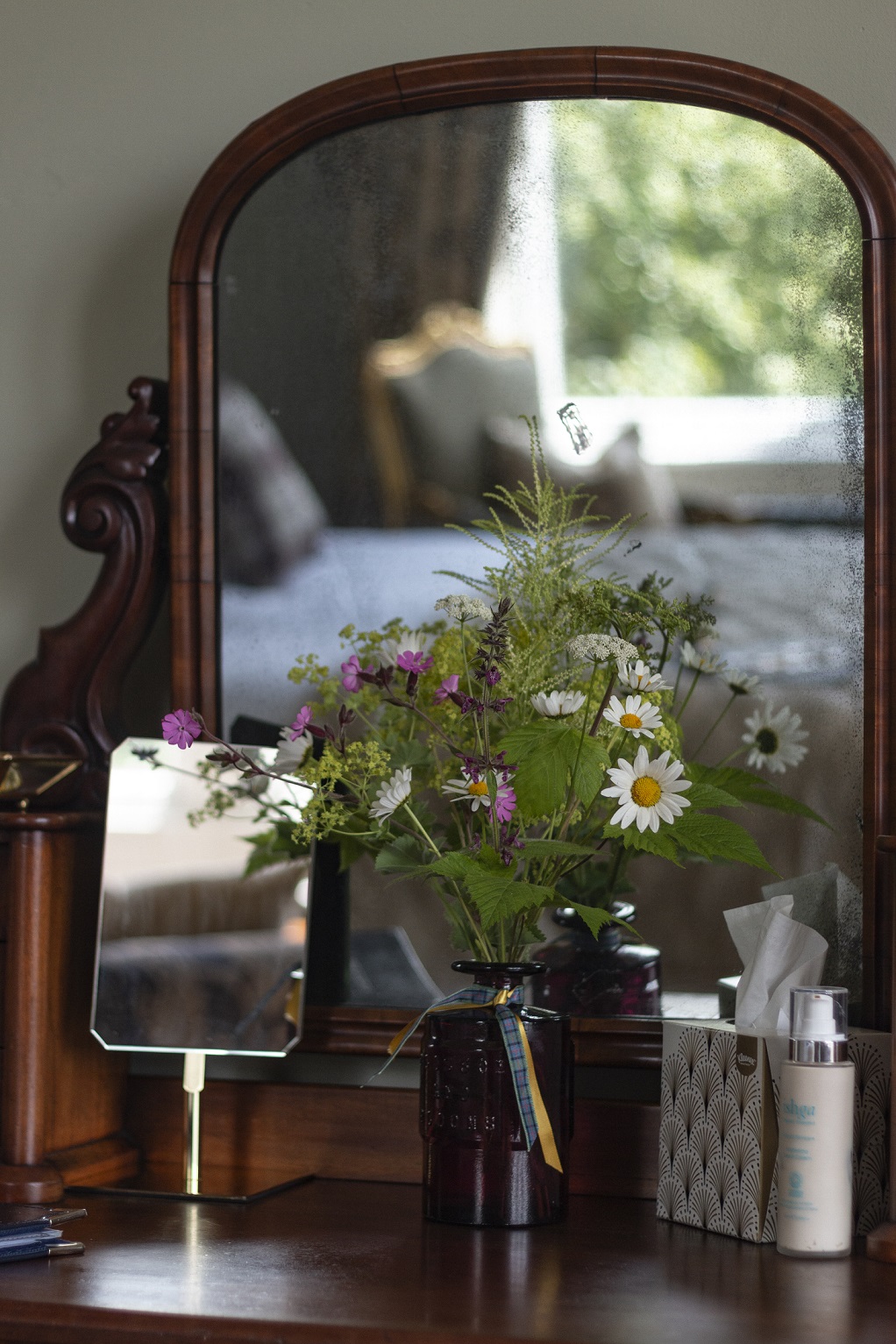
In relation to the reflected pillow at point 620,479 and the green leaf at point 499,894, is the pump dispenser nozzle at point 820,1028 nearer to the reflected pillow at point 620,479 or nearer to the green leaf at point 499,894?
the green leaf at point 499,894

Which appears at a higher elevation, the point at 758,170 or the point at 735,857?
the point at 758,170

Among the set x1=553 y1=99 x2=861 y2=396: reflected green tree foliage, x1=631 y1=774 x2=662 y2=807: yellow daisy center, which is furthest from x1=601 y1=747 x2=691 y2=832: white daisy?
x1=553 y1=99 x2=861 y2=396: reflected green tree foliage

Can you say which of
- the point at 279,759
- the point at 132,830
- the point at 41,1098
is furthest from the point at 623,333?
the point at 41,1098

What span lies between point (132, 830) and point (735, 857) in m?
0.52

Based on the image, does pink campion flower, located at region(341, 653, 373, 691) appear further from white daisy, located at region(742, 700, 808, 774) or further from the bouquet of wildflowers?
white daisy, located at region(742, 700, 808, 774)

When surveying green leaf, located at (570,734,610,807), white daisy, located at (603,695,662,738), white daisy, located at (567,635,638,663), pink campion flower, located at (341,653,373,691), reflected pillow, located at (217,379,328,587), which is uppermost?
reflected pillow, located at (217,379,328,587)

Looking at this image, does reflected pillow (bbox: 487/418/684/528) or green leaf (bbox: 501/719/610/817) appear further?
reflected pillow (bbox: 487/418/684/528)

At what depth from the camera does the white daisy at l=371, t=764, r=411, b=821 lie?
1012 mm

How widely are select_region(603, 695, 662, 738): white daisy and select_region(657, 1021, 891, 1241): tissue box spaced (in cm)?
23

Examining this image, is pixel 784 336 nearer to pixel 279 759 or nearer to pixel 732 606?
pixel 732 606

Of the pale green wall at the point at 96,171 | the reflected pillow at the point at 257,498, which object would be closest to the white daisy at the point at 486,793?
the reflected pillow at the point at 257,498

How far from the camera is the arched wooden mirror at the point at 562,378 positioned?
1.18 m

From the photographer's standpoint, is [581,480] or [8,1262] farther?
[581,480]

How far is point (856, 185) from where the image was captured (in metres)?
1.18
